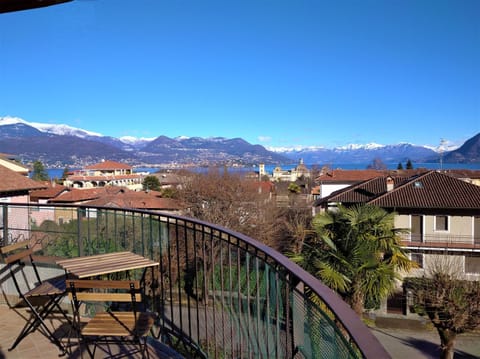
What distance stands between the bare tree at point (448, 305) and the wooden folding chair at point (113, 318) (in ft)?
46.6

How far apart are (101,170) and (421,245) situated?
281ft

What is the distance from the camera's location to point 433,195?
72.2ft

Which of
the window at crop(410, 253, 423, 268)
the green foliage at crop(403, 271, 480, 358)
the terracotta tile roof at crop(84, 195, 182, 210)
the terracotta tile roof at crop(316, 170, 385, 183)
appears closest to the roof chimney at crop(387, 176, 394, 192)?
the window at crop(410, 253, 423, 268)

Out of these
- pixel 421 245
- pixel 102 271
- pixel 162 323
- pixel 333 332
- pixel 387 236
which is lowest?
pixel 421 245

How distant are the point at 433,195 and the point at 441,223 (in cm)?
166

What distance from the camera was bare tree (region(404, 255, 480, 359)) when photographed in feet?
46.2

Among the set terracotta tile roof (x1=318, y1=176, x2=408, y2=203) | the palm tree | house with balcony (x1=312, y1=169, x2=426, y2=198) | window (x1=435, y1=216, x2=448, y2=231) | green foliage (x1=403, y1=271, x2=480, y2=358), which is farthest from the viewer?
house with balcony (x1=312, y1=169, x2=426, y2=198)

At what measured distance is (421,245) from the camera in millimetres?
21062

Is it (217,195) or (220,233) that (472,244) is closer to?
(217,195)

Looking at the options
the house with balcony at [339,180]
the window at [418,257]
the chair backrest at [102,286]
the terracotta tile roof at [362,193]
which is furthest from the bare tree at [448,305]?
the house with balcony at [339,180]

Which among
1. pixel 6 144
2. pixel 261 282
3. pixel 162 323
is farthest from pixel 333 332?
pixel 6 144

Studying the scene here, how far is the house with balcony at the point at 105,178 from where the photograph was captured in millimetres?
68812

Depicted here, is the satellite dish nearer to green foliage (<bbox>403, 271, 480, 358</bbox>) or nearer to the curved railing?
the curved railing

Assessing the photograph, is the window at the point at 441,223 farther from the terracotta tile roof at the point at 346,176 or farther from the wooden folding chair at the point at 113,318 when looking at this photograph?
the terracotta tile roof at the point at 346,176
